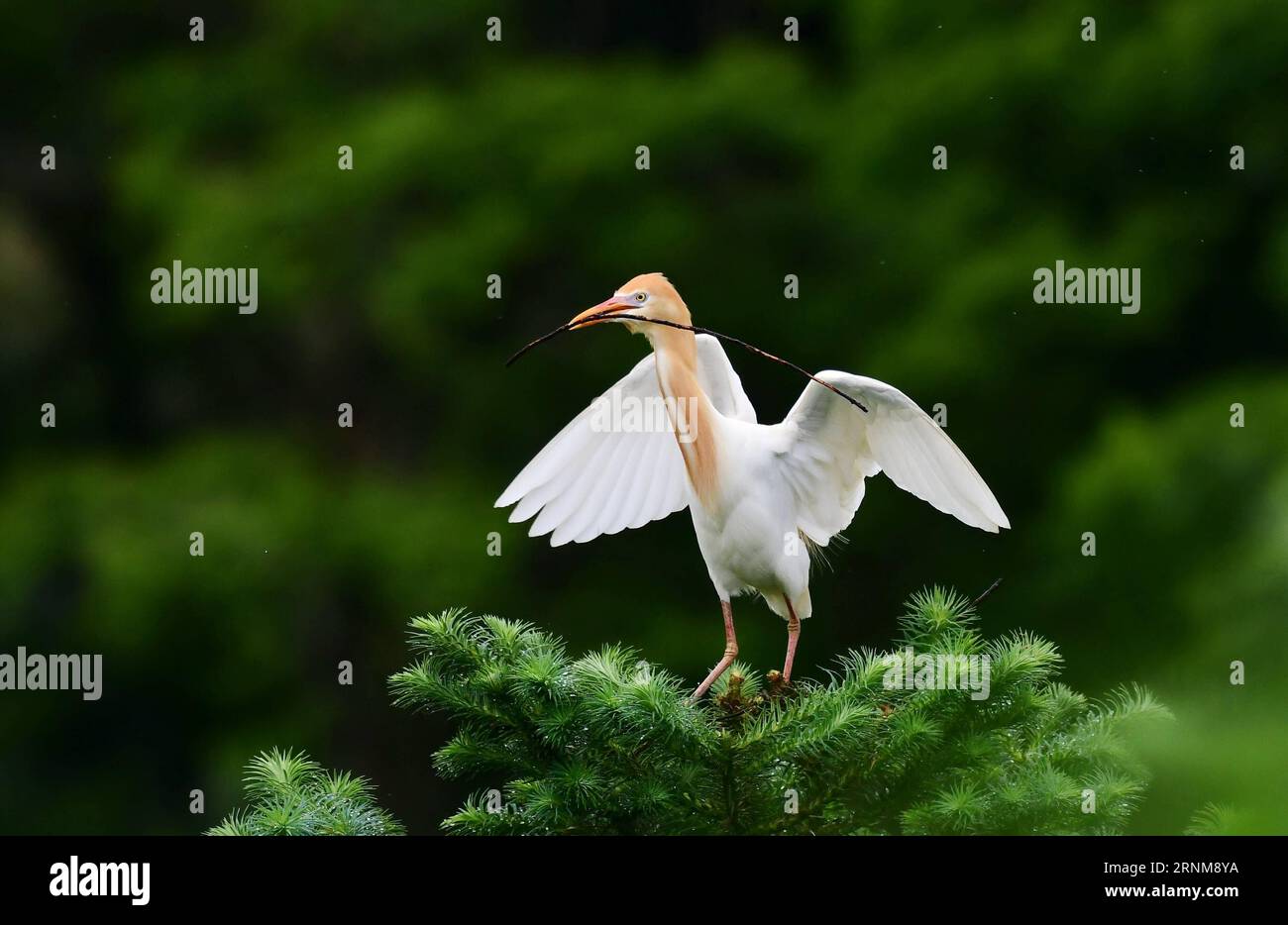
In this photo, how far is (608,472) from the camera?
2.75 metres

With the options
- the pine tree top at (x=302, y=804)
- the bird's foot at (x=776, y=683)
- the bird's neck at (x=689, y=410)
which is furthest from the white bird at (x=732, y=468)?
the pine tree top at (x=302, y=804)

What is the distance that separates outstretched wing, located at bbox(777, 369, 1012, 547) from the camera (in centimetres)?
241

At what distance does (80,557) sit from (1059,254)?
3156mm

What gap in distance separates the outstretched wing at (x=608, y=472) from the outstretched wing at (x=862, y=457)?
0.24 meters

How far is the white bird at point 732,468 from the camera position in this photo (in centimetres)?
246

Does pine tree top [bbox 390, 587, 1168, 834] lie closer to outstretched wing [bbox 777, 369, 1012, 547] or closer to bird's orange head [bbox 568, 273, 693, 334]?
outstretched wing [bbox 777, 369, 1012, 547]

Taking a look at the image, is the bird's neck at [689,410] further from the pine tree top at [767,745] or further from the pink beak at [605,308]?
the pine tree top at [767,745]

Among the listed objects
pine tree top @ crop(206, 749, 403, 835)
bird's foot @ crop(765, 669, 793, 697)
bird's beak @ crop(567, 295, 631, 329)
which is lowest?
pine tree top @ crop(206, 749, 403, 835)

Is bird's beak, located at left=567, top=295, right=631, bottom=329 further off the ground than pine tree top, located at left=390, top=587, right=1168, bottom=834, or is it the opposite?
bird's beak, located at left=567, top=295, right=631, bottom=329

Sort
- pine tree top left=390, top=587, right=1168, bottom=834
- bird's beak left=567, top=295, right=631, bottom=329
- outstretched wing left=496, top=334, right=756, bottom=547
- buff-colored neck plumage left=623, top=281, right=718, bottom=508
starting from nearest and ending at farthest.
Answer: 1. pine tree top left=390, top=587, right=1168, bottom=834
2. bird's beak left=567, top=295, right=631, bottom=329
3. buff-colored neck plumage left=623, top=281, right=718, bottom=508
4. outstretched wing left=496, top=334, right=756, bottom=547

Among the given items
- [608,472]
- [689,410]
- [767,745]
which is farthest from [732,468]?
[767,745]

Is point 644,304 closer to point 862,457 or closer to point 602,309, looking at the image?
point 602,309

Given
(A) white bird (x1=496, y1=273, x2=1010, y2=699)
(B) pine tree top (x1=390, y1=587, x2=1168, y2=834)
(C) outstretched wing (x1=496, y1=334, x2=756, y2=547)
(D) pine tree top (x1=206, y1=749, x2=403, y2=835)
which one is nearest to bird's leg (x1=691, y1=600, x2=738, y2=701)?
(A) white bird (x1=496, y1=273, x2=1010, y2=699)

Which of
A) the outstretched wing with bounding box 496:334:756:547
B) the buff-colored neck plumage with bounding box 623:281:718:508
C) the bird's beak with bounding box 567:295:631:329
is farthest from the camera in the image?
the outstretched wing with bounding box 496:334:756:547
